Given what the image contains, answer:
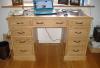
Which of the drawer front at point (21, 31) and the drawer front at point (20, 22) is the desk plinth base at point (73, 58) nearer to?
the drawer front at point (21, 31)

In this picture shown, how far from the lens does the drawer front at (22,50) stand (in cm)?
257

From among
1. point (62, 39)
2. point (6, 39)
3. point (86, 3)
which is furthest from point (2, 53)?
point (86, 3)

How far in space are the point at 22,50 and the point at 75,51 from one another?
35.0 inches

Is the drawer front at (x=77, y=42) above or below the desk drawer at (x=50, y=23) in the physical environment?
below

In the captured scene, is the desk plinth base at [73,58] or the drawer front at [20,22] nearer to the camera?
the drawer front at [20,22]

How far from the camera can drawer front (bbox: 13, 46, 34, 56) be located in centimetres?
257

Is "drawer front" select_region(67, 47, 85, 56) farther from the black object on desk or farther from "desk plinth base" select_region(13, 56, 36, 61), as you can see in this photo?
"desk plinth base" select_region(13, 56, 36, 61)

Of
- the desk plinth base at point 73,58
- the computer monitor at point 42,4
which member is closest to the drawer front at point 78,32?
the desk plinth base at point 73,58

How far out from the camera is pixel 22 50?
2.60 meters

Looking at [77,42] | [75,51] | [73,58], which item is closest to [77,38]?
[77,42]

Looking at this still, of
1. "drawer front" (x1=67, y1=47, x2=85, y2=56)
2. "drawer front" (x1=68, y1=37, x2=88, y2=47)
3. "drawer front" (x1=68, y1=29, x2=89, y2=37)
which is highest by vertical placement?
"drawer front" (x1=68, y1=29, x2=89, y2=37)

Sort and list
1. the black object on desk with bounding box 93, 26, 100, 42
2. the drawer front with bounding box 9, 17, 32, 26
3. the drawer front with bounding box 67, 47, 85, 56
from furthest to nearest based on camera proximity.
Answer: the black object on desk with bounding box 93, 26, 100, 42 < the drawer front with bounding box 67, 47, 85, 56 < the drawer front with bounding box 9, 17, 32, 26

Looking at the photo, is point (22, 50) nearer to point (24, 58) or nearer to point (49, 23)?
point (24, 58)

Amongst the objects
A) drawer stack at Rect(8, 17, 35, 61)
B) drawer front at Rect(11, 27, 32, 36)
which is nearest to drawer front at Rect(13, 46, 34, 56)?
drawer stack at Rect(8, 17, 35, 61)
